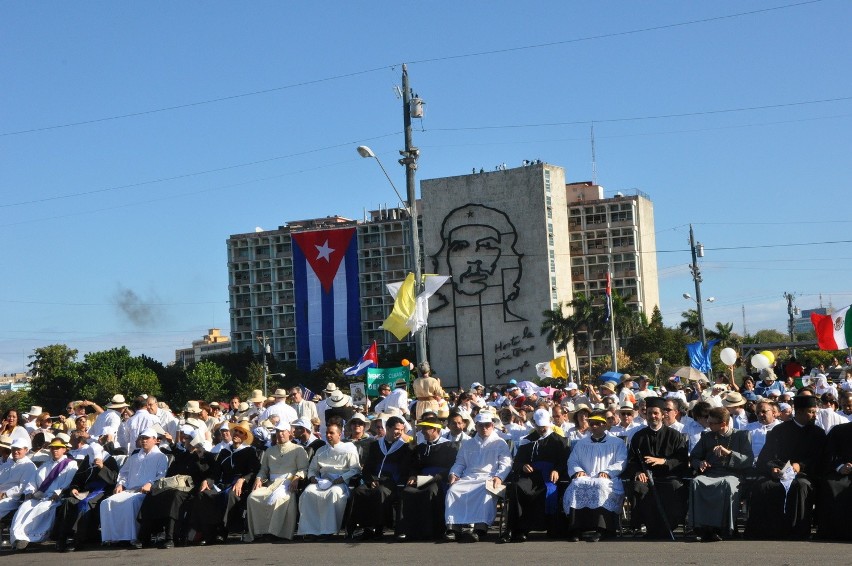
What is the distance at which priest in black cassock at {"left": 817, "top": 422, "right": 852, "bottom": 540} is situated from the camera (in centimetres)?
1151

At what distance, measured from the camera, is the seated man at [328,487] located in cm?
1372

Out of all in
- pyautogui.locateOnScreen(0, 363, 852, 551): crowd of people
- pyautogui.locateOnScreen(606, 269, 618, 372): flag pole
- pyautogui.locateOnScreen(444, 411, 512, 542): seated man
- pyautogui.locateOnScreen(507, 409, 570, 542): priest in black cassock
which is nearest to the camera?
pyautogui.locateOnScreen(0, 363, 852, 551): crowd of people

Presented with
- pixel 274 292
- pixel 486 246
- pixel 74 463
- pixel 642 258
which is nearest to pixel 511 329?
pixel 486 246

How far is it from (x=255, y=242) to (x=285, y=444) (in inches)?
4881

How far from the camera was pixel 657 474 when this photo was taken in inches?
497

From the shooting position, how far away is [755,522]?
39.2ft

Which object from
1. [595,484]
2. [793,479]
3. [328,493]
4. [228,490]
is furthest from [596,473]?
[228,490]

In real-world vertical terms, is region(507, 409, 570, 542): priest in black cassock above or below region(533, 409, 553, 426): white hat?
below

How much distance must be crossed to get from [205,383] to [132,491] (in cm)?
8277

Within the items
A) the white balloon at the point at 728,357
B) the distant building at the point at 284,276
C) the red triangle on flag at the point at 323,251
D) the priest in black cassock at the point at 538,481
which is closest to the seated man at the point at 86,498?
the priest in black cassock at the point at 538,481

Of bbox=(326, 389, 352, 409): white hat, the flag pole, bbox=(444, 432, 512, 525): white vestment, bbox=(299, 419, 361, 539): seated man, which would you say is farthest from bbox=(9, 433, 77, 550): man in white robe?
the flag pole

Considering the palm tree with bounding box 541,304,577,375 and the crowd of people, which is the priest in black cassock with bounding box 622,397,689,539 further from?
the palm tree with bounding box 541,304,577,375

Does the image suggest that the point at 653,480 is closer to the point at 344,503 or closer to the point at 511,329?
the point at 344,503

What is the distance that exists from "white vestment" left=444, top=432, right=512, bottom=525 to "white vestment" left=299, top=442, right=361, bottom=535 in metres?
1.35
